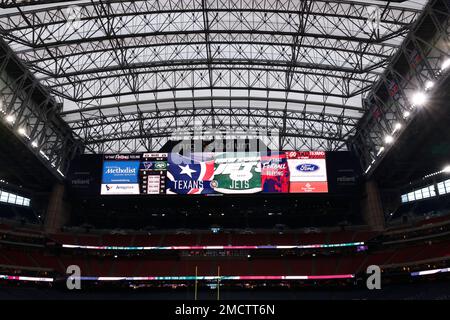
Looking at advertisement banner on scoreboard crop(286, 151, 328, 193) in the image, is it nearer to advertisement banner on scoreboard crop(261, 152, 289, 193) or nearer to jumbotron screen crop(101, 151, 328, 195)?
jumbotron screen crop(101, 151, 328, 195)

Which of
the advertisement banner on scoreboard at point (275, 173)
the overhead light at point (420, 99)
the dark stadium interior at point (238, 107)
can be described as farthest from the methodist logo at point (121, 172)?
the overhead light at point (420, 99)

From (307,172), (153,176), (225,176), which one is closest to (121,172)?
(153,176)

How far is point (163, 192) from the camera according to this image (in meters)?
A: 48.8

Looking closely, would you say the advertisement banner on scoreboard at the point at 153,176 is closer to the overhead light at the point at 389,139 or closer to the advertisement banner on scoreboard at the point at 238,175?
the advertisement banner on scoreboard at the point at 238,175

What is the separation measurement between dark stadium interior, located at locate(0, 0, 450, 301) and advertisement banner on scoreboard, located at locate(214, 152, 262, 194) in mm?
184

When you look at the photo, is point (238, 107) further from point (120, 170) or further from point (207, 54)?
point (120, 170)

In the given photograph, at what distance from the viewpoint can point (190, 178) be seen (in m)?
49.4

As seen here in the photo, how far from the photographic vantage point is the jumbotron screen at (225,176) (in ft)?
160

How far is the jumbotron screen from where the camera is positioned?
4872cm

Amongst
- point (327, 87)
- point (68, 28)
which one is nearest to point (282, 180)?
point (327, 87)

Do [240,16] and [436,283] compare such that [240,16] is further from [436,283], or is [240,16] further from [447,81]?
[436,283]

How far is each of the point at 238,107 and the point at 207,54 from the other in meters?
10.1

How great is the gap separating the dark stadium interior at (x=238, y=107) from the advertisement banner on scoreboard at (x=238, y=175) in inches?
7.3

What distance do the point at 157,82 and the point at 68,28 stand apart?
11.0 meters
